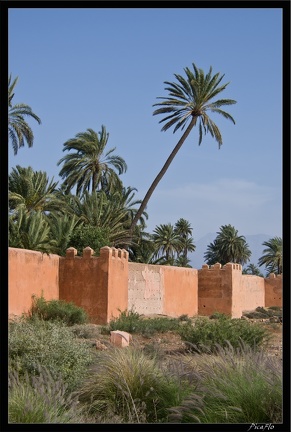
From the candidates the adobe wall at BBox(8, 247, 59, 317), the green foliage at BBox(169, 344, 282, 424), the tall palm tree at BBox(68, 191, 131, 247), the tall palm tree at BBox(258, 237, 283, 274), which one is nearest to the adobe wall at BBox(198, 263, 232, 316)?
the tall palm tree at BBox(68, 191, 131, 247)

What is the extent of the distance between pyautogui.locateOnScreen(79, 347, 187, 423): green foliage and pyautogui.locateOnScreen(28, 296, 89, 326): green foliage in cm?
1250

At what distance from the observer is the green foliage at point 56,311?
2072 cm

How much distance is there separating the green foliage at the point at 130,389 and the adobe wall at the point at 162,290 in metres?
16.2

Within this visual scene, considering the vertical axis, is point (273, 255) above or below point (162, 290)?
above

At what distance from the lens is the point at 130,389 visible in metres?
7.58

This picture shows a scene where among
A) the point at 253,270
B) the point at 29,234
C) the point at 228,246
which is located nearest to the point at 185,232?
the point at 228,246

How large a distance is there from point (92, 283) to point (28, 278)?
10.00 feet

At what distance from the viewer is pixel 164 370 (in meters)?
7.80

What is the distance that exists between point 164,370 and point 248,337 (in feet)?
23.4

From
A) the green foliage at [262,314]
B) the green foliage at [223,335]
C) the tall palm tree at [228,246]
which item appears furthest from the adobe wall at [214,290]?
the tall palm tree at [228,246]

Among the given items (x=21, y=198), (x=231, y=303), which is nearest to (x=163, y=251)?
(x=231, y=303)

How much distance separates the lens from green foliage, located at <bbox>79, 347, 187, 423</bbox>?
7.23 metres

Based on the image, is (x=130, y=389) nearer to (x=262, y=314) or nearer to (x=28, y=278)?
(x=28, y=278)
